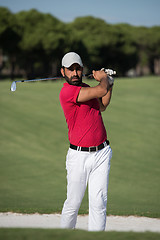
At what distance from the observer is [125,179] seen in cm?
1168

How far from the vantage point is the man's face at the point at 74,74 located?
4.68 metres

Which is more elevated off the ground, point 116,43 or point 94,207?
point 116,43

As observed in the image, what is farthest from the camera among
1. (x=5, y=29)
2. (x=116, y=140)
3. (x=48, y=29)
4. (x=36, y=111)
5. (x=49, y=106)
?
(x=48, y=29)

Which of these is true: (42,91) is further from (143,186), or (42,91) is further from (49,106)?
(143,186)

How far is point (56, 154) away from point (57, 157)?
0.39 metres

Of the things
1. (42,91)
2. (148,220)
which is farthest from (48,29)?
(148,220)

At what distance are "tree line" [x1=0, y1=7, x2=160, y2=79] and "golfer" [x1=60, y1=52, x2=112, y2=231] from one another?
49.1m

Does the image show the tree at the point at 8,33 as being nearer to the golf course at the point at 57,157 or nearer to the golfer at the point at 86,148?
the golf course at the point at 57,157

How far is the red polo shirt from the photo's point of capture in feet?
15.1

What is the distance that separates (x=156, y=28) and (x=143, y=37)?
1831cm

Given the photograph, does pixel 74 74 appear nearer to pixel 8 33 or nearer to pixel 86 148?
pixel 86 148

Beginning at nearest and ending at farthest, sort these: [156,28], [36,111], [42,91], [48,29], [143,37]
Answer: [36,111]
[42,91]
[48,29]
[143,37]
[156,28]

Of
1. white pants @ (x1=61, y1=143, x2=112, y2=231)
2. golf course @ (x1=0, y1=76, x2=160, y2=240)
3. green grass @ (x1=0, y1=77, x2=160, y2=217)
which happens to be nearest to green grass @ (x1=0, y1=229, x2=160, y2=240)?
golf course @ (x1=0, y1=76, x2=160, y2=240)

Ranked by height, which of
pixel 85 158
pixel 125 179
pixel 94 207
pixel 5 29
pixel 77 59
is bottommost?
pixel 125 179
